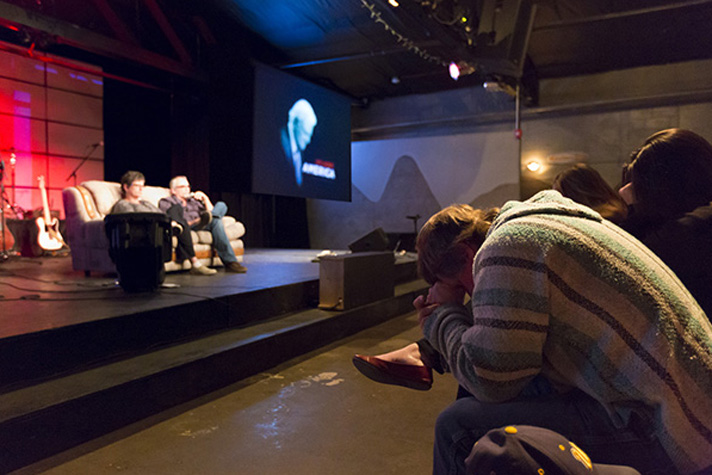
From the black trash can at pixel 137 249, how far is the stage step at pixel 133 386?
2.43 feet

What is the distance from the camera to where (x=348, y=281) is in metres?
3.97

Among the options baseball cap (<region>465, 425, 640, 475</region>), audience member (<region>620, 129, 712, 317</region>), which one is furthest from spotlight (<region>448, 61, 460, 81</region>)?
baseball cap (<region>465, 425, 640, 475</region>)

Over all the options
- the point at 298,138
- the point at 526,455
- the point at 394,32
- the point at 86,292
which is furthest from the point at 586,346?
the point at 298,138

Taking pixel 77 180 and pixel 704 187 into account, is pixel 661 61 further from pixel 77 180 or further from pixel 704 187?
pixel 77 180

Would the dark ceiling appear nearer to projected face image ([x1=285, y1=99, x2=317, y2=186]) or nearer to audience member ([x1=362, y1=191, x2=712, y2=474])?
projected face image ([x1=285, y1=99, x2=317, y2=186])

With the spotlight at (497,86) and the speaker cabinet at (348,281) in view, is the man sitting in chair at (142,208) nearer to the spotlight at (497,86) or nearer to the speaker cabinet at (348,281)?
the speaker cabinet at (348,281)

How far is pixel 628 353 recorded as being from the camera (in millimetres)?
801

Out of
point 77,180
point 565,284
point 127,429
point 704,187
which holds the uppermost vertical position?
point 77,180

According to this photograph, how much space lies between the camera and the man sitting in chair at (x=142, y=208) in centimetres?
439

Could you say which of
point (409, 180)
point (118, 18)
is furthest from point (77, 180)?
point (409, 180)

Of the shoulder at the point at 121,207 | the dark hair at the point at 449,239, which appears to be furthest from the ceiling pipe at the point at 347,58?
the dark hair at the point at 449,239

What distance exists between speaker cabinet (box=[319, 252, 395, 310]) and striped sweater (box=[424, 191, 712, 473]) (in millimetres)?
3057

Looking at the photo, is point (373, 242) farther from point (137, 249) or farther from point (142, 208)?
point (137, 249)

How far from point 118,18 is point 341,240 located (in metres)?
5.60
